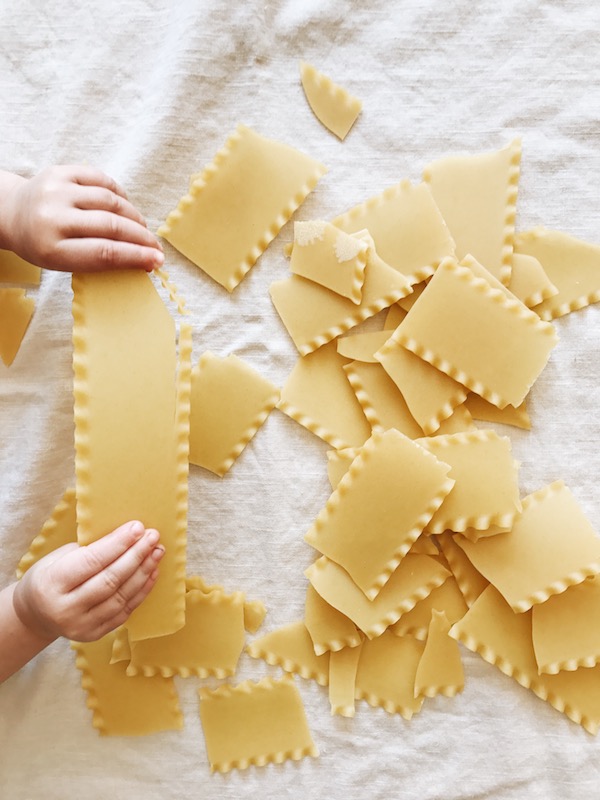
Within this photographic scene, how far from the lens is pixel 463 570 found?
3.01 ft

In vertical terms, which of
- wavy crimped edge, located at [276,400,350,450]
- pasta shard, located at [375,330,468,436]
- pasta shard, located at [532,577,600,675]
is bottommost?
pasta shard, located at [532,577,600,675]

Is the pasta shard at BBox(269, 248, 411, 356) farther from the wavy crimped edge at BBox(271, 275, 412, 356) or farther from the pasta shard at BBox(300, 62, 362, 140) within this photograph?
the pasta shard at BBox(300, 62, 362, 140)

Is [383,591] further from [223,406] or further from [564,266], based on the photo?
[564,266]

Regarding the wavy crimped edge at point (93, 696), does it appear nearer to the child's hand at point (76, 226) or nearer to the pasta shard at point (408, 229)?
the child's hand at point (76, 226)

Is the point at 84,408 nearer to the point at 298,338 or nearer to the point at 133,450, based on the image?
the point at 133,450

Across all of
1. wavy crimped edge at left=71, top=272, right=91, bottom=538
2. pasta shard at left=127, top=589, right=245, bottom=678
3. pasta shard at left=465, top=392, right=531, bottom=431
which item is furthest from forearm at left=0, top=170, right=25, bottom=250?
pasta shard at left=465, top=392, right=531, bottom=431

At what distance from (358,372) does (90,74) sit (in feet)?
1.60

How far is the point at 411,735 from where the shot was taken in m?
0.94

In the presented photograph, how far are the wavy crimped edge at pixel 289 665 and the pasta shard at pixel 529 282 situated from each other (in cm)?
51

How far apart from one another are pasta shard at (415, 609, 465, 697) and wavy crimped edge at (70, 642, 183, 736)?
297 millimetres

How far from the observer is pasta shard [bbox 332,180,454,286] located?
89 cm

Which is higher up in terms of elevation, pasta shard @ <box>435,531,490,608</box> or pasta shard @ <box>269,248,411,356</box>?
pasta shard @ <box>269,248,411,356</box>

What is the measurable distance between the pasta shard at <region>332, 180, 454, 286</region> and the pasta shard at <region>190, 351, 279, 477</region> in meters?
0.21

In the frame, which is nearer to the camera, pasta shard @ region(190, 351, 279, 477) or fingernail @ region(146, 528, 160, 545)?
fingernail @ region(146, 528, 160, 545)
